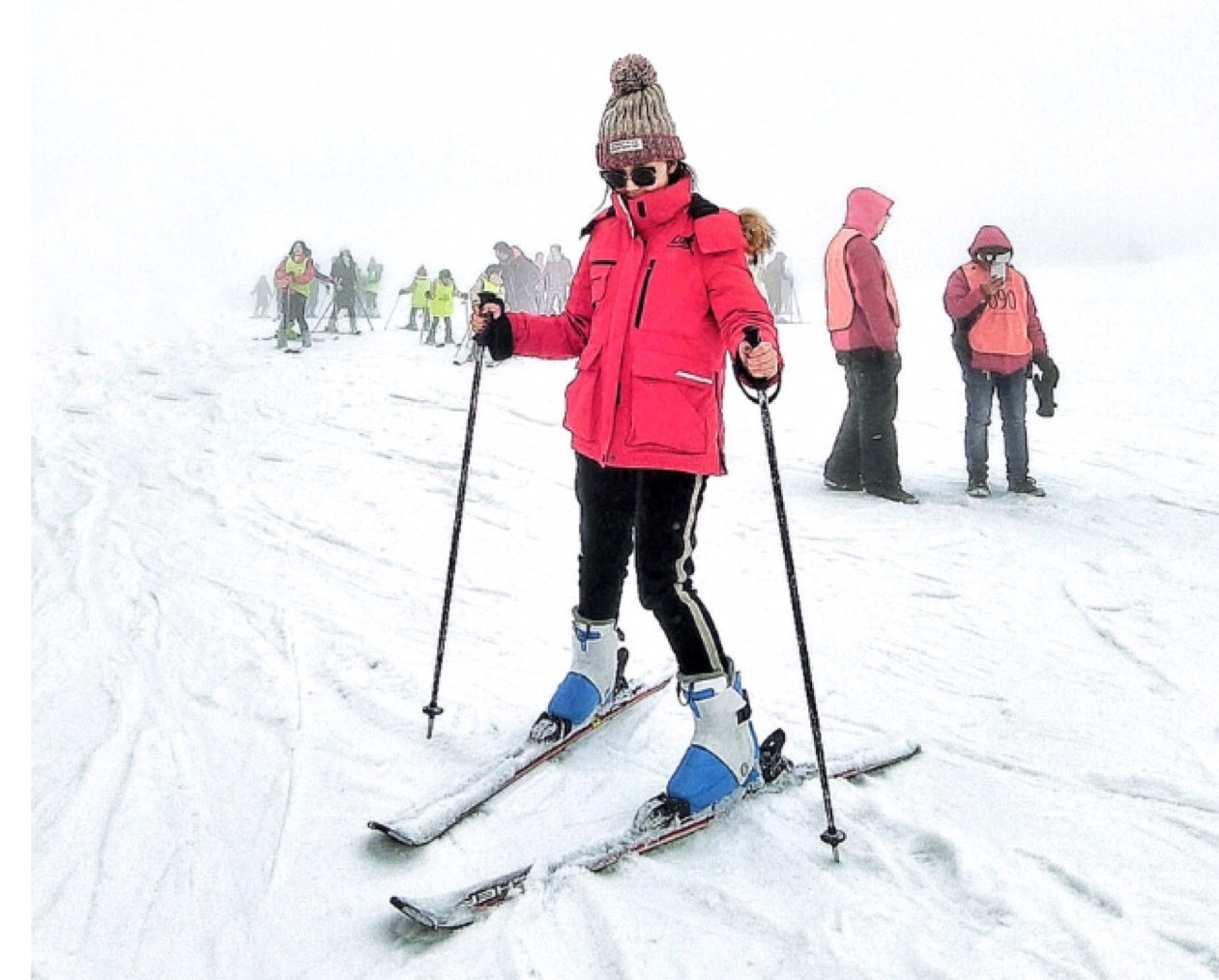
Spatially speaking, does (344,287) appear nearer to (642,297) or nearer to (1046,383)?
(1046,383)

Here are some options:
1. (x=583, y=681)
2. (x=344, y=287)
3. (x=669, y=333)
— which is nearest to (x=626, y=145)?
(x=669, y=333)

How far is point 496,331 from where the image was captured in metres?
2.82

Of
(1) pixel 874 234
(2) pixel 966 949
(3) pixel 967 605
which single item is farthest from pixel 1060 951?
(1) pixel 874 234

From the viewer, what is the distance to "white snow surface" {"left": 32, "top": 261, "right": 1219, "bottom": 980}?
79.9 inches

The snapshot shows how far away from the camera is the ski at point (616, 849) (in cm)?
203

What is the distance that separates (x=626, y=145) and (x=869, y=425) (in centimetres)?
443

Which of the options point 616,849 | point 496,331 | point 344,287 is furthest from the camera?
point 344,287

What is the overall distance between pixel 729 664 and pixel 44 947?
5.97ft

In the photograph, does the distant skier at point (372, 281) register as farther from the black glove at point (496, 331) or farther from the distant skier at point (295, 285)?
the black glove at point (496, 331)

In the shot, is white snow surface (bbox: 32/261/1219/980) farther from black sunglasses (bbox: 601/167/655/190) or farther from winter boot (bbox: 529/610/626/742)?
black sunglasses (bbox: 601/167/655/190)

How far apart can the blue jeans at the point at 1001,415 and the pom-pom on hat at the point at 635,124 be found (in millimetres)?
4456

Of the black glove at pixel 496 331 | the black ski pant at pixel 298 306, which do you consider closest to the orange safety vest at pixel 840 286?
the black glove at pixel 496 331

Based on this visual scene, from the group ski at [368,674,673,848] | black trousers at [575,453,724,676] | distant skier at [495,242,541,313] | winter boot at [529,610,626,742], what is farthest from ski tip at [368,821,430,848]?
distant skier at [495,242,541,313]

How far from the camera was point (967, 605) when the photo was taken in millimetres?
4430
